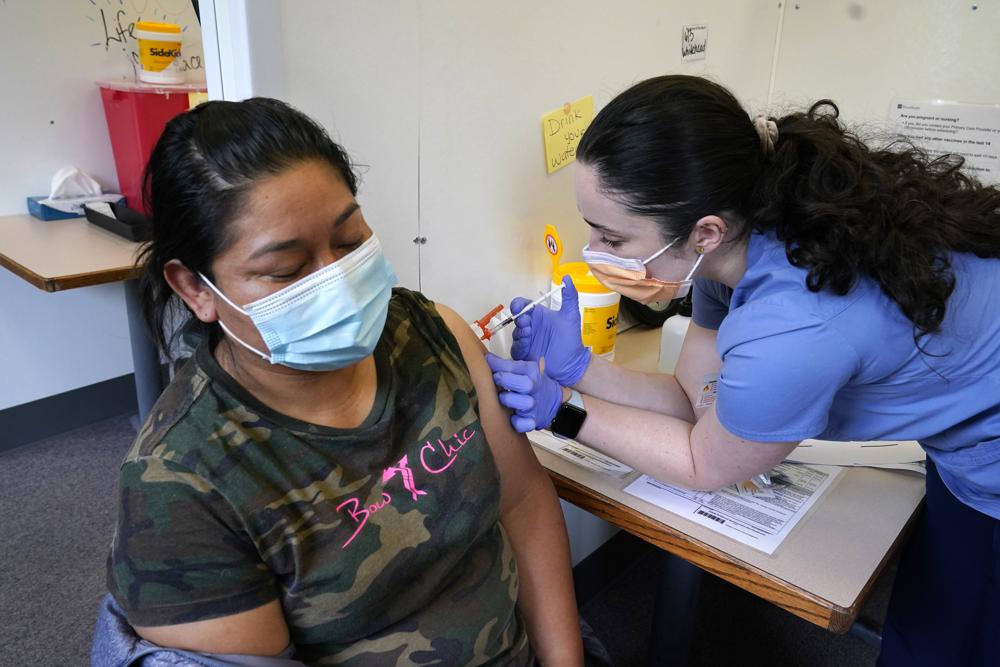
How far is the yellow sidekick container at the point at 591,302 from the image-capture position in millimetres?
1583

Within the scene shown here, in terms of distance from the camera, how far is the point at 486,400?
111cm

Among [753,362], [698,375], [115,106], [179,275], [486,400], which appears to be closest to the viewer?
[179,275]

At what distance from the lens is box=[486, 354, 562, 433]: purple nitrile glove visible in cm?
111

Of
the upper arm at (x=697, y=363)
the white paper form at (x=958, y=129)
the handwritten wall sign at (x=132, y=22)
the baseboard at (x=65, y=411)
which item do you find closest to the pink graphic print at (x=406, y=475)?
the upper arm at (x=697, y=363)

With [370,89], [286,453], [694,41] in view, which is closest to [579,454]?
[286,453]

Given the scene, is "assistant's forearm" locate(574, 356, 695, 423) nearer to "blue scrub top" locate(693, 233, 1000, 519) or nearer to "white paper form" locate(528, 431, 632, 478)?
"white paper form" locate(528, 431, 632, 478)

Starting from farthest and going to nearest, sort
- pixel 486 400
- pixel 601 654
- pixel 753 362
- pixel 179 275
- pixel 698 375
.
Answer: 1. pixel 698 375
2. pixel 601 654
3. pixel 486 400
4. pixel 753 362
5. pixel 179 275

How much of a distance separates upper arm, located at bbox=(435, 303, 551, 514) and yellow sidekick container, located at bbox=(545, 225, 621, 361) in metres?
0.48

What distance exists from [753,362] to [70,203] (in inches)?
96.8

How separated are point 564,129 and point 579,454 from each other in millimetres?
742

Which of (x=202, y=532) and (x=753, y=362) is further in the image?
(x=753, y=362)

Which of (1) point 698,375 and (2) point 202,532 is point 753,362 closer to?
(1) point 698,375

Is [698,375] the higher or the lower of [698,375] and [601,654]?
the higher

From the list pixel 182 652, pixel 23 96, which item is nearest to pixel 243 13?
pixel 182 652
